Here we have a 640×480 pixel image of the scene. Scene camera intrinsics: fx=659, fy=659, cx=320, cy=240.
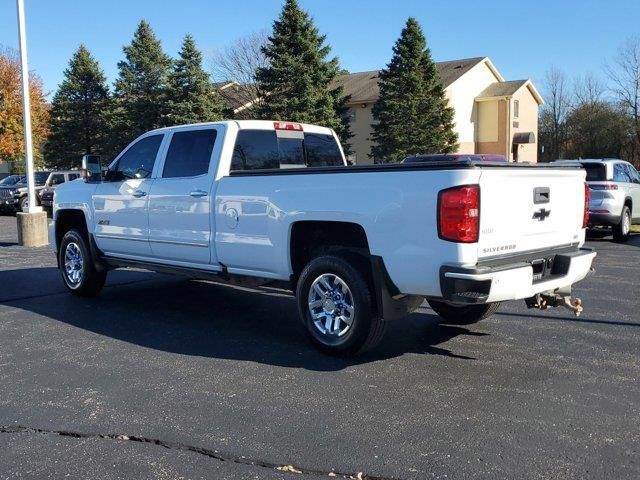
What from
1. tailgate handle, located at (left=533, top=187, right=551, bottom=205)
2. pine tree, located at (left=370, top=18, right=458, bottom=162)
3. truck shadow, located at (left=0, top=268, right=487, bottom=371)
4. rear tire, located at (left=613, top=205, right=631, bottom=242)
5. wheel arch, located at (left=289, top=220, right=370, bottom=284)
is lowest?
truck shadow, located at (left=0, top=268, right=487, bottom=371)

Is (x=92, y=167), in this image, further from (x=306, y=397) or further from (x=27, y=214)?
(x=27, y=214)

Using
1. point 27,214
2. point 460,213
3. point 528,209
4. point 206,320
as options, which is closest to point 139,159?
point 206,320

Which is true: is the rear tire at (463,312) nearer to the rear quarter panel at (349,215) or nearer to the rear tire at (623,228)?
the rear quarter panel at (349,215)

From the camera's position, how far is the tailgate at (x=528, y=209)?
15.9 ft

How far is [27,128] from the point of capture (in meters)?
15.0

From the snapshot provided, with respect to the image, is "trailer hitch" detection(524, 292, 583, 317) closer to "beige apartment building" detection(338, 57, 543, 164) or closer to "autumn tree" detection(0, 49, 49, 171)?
"beige apartment building" detection(338, 57, 543, 164)

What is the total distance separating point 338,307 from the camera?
5684mm

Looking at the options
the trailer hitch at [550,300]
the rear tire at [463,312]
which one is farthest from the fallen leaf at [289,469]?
the rear tire at [463,312]

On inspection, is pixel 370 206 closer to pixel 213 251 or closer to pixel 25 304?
pixel 213 251

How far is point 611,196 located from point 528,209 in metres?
9.96

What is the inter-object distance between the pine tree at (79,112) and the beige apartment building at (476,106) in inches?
646

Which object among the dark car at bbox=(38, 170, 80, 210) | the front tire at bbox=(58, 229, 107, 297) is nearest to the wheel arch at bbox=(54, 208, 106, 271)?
the front tire at bbox=(58, 229, 107, 297)

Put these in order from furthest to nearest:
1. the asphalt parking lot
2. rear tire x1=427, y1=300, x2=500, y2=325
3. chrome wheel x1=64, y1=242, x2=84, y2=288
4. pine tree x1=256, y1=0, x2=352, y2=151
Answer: pine tree x1=256, y1=0, x2=352, y2=151
chrome wheel x1=64, y1=242, x2=84, y2=288
rear tire x1=427, y1=300, x2=500, y2=325
the asphalt parking lot

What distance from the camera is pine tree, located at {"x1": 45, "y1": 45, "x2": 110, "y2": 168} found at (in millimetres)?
43094
